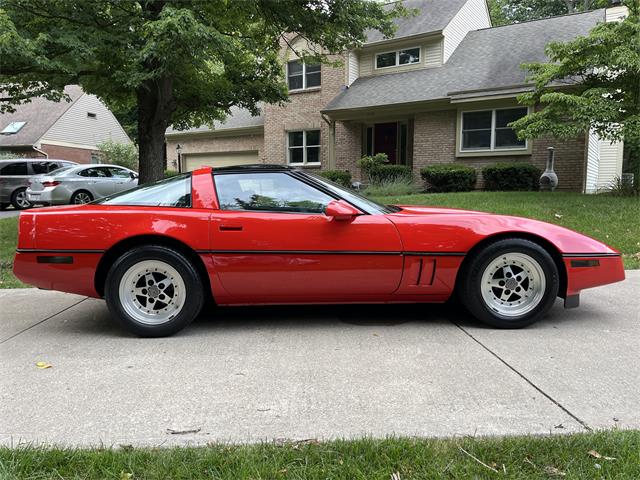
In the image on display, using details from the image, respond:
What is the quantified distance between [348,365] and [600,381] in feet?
4.90

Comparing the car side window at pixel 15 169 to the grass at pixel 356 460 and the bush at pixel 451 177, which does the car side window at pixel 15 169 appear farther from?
the grass at pixel 356 460

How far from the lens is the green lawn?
739cm

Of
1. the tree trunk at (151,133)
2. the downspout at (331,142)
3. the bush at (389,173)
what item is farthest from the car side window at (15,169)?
the bush at (389,173)

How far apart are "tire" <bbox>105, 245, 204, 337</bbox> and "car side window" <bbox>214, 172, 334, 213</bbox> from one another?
61 centimetres

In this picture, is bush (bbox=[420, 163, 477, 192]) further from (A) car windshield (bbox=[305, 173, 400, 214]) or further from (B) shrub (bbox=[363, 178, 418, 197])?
(A) car windshield (bbox=[305, 173, 400, 214])

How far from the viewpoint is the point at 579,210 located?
9406 mm

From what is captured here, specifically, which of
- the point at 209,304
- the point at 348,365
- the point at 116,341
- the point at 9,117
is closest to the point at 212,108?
the point at 209,304

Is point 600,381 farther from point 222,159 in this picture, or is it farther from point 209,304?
point 222,159

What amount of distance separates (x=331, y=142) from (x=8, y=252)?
12425 mm

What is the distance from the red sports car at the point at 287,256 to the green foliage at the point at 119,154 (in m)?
28.4

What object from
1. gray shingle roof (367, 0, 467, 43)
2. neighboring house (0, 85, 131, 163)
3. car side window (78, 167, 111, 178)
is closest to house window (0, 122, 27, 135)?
neighboring house (0, 85, 131, 163)

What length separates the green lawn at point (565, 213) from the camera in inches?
291

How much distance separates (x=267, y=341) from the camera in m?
3.58

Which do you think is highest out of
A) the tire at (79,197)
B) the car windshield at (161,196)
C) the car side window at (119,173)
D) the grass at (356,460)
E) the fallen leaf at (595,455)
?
the car side window at (119,173)
